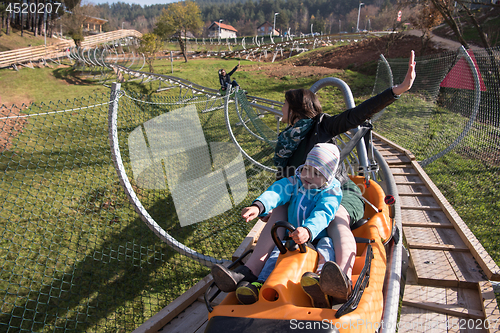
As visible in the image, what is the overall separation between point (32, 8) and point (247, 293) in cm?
3463

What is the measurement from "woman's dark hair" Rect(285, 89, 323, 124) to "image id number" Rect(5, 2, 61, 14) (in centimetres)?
3049

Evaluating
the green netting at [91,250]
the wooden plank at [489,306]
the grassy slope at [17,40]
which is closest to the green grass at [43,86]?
the green netting at [91,250]

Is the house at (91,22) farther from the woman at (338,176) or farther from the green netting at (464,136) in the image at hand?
the woman at (338,176)

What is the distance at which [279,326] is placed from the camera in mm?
1300

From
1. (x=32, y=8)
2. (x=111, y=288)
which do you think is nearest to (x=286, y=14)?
(x=32, y=8)

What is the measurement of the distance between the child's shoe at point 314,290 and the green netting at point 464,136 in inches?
111

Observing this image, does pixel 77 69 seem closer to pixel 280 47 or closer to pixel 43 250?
pixel 43 250

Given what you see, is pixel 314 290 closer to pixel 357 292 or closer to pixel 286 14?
pixel 357 292

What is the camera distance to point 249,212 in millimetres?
1792

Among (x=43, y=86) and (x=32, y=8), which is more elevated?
(x=32, y=8)

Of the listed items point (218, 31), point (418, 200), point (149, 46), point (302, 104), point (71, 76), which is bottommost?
point (418, 200)

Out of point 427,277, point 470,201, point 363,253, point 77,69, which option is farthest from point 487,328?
point 77,69

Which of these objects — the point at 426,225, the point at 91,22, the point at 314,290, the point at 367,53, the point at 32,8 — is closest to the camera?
the point at 314,290

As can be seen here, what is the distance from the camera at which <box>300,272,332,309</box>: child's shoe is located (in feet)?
4.65
